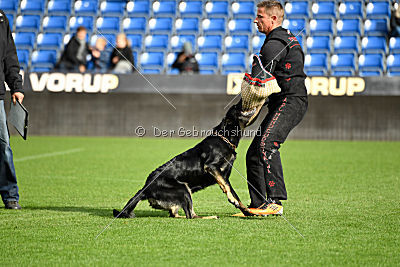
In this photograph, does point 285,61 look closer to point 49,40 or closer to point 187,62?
point 187,62

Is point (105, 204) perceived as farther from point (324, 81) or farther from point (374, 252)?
point (324, 81)

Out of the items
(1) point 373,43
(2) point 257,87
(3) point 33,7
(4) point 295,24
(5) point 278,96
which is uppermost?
(3) point 33,7

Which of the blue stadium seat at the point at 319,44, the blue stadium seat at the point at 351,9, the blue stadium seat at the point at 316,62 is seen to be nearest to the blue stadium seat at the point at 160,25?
the blue stadium seat at the point at 319,44

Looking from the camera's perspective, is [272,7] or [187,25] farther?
[187,25]

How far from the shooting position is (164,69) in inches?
669

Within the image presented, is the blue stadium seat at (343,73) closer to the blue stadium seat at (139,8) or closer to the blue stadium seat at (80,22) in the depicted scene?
the blue stadium seat at (139,8)

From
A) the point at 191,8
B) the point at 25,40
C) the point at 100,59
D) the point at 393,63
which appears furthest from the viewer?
the point at 191,8

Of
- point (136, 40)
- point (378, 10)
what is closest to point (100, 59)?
point (136, 40)

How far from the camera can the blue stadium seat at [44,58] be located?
17.1m

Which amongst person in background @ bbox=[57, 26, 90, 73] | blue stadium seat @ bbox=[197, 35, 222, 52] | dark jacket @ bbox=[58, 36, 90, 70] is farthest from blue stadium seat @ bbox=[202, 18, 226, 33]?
dark jacket @ bbox=[58, 36, 90, 70]

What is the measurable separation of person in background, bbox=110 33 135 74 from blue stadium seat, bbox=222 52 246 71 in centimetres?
275

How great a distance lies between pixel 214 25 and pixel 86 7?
4241 millimetres

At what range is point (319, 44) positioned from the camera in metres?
17.1

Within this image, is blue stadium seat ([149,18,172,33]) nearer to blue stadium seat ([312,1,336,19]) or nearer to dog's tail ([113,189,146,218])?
blue stadium seat ([312,1,336,19])
